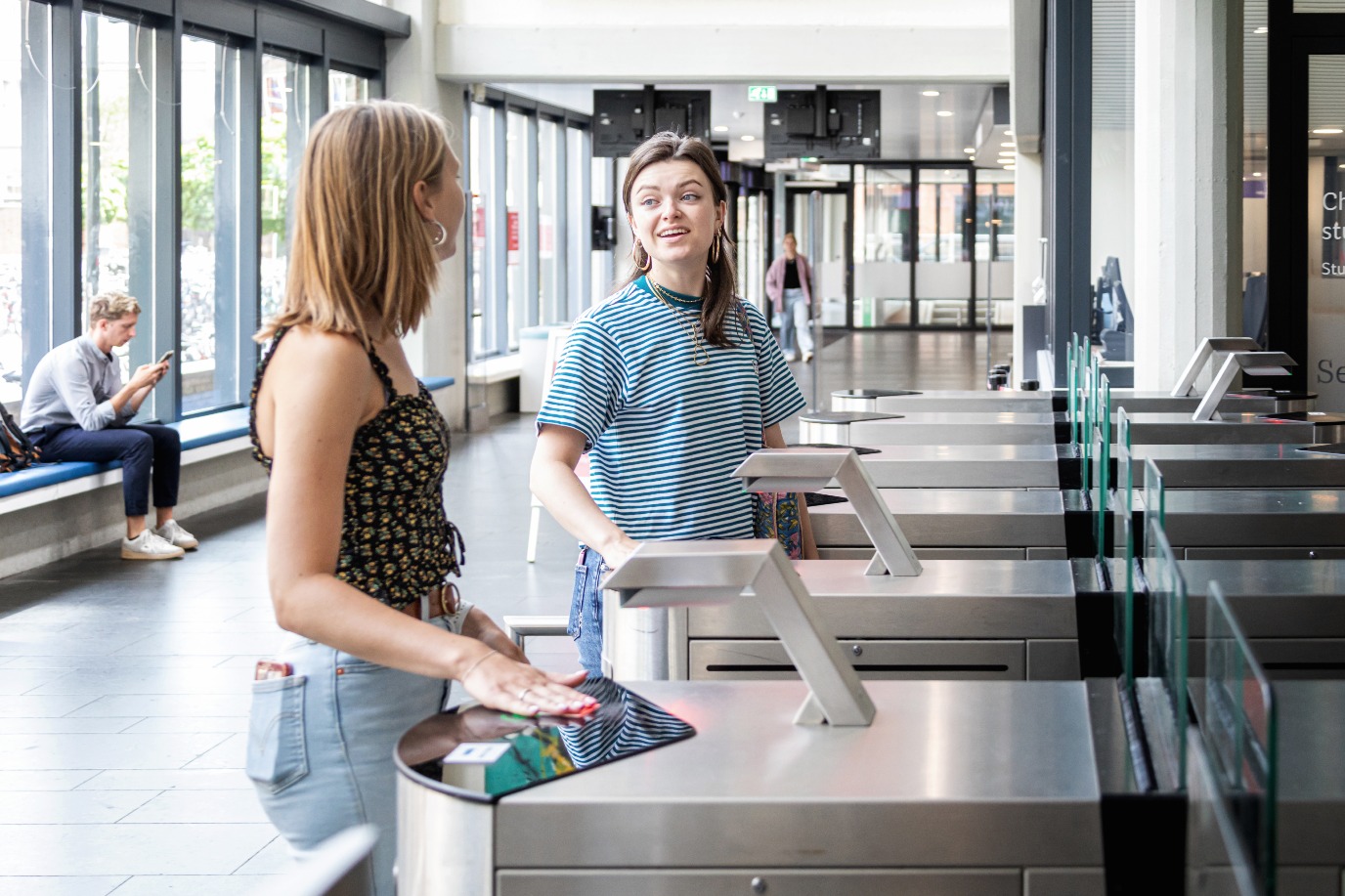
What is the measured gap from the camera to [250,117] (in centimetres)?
1049

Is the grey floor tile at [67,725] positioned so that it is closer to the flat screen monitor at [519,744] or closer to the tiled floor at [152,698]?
the tiled floor at [152,698]

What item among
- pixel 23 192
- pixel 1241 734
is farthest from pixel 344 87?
pixel 1241 734

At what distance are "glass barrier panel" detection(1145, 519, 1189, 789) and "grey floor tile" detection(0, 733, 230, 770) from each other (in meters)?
3.22

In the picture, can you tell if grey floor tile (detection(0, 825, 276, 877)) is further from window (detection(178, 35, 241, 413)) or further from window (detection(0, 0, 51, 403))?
window (detection(178, 35, 241, 413))

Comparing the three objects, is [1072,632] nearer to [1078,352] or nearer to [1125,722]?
[1125,722]

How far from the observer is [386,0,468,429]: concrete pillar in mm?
12297

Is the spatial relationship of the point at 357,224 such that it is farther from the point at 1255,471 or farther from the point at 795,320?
the point at 795,320

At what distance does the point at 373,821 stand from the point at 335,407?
1.44ft

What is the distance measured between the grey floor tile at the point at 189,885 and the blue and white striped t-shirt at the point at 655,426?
4.43ft

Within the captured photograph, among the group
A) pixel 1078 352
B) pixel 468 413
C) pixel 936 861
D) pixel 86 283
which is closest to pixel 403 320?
pixel 936 861

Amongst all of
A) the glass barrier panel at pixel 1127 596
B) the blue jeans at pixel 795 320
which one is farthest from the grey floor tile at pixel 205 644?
the blue jeans at pixel 795 320

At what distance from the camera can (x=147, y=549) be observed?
25.1ft

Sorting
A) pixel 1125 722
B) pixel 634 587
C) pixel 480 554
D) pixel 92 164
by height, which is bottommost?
pixel 480 554

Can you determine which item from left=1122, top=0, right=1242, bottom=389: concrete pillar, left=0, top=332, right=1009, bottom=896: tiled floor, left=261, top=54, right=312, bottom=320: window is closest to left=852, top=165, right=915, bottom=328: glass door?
left=261, top=54, right=312, bottom=320: window
